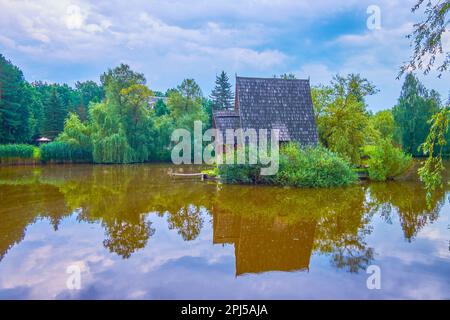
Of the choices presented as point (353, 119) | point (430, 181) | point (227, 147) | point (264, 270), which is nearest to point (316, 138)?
point (353, 119)

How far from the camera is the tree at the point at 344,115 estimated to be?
74.1 ft

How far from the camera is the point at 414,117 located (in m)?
40.2

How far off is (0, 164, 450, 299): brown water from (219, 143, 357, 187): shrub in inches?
74.4

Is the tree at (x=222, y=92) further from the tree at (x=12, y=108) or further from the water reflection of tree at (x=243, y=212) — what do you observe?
the water reflection of tree at (x=243, y=212)

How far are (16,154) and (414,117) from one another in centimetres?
4132

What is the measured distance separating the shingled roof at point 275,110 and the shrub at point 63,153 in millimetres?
16831

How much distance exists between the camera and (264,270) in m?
7.00

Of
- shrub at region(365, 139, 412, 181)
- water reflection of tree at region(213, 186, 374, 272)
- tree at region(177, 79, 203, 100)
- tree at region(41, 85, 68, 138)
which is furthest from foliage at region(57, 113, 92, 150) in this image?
shrub at region(365, 139, 412, 181)

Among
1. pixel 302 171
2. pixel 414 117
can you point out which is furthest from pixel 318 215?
pixel 414 117

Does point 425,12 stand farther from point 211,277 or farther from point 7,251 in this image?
point 7,251

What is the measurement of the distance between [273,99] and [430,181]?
1655cm
